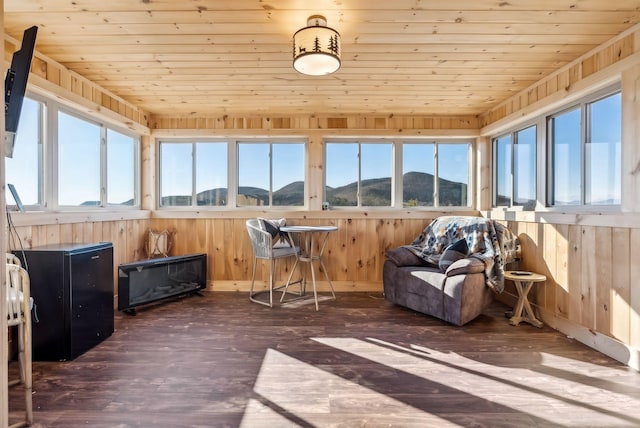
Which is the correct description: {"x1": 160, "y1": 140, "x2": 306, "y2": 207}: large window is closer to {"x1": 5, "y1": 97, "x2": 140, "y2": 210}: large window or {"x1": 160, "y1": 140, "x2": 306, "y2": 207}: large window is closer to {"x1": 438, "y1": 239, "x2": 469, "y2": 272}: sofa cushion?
{"x1": 5, "y1": 97, "x2": 140, "y2": 210}: large window

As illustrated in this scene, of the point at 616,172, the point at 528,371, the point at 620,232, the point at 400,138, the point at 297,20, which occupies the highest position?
the point at 297,20

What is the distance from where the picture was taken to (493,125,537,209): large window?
345 centimetres

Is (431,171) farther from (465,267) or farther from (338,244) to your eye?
(465,267)

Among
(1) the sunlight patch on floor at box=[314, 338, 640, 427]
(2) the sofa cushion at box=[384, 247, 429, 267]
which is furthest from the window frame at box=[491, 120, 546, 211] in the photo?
(1) the sunlight patch on floor at box=[314, 338, 640, 427]

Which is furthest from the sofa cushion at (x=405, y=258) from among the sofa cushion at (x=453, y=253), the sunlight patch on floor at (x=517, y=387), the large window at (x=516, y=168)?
the large window at (x=516, y=168)

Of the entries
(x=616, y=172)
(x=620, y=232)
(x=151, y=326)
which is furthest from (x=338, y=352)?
(x=616, y=172)

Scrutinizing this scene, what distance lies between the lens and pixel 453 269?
9.82 ft

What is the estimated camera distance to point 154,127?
4219mm

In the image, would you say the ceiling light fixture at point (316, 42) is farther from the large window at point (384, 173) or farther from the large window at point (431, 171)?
the large window at point (431, 171)

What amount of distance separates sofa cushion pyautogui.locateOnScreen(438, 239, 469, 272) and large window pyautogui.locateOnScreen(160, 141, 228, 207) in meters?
2.84

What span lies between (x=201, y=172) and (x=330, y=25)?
2.87 m

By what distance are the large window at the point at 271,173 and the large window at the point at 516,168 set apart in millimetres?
2534

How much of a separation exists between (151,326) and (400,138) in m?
3.61

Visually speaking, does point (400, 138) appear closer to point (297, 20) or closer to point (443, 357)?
point (297, 20)
